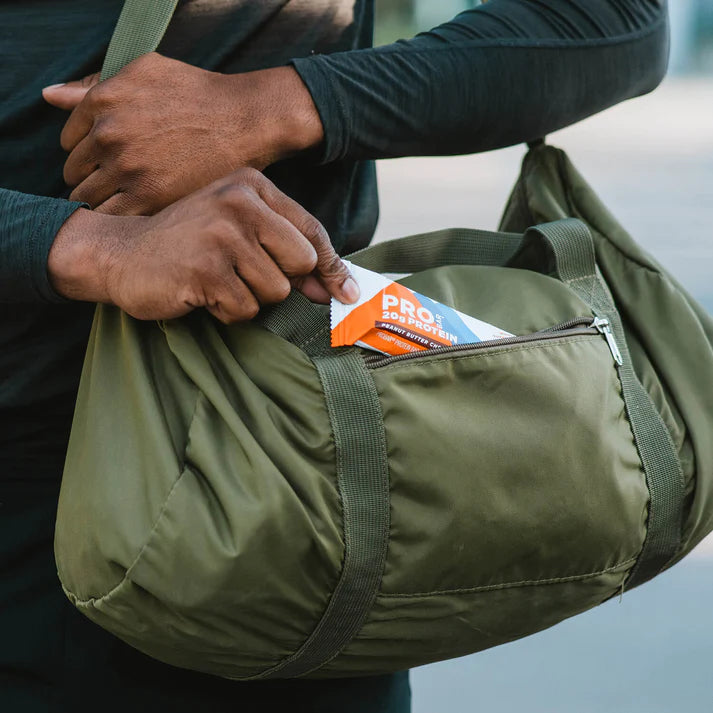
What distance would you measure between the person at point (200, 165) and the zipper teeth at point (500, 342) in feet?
0.24

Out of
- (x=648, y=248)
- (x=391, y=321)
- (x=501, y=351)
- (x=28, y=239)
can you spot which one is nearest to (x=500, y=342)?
(x=501, y=351)

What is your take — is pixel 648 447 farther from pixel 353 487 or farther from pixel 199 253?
pixel 199 253

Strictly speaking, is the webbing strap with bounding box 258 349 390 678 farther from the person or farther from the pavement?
the pavement

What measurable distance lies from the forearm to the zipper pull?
517 mm

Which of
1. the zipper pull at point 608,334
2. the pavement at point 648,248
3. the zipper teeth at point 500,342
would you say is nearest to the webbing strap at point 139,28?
the zipper teeth at point 500,342

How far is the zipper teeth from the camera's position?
41.7 inches

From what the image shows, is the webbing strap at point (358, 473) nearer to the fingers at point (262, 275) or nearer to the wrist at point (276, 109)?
the fingers at point (262, 275)

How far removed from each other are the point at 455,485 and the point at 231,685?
14.9 inches

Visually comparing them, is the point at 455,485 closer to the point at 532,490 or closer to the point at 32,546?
the point at 532,490

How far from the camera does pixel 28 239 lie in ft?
3.28

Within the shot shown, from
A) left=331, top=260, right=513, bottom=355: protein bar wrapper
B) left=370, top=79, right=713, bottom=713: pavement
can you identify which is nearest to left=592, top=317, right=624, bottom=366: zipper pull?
left=331, top=260, right=513, bottom=355: protein bar wrapper

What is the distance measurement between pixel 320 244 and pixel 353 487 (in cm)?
22

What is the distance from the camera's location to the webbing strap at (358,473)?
1030 mm

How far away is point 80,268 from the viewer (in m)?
1.01
